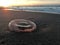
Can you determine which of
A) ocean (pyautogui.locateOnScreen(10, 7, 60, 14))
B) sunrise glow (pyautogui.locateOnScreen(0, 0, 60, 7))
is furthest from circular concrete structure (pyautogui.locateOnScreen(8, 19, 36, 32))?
sunrise glow (pyautogui.locateOnScreen(0, 0, 60, 7))

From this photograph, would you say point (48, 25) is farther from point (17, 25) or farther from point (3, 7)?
point (3, 7)

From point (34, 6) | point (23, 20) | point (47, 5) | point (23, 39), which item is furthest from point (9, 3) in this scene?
point (23, 39)

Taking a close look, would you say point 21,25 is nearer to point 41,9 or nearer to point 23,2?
point 41,9

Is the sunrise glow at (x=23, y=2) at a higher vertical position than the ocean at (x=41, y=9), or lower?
higher

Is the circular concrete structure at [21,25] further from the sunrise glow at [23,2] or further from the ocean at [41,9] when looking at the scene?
the sunrise glow at [23,2]

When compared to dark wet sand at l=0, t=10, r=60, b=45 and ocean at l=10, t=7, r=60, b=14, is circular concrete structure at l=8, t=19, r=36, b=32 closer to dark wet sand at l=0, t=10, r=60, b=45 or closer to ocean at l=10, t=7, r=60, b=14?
dark wet sand at l=0, t=10, r=60, b=45

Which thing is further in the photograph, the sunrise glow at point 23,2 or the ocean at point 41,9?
the sunrise glow at point 23,2

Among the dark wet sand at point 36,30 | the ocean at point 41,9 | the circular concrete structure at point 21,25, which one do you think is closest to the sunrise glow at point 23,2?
the ocean at point 41,9
